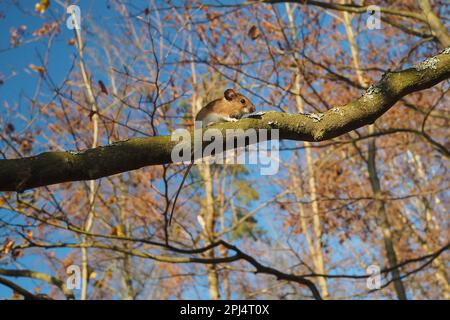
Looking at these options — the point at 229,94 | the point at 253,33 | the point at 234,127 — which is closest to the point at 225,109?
the point at 229,94

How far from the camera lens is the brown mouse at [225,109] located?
307 cm

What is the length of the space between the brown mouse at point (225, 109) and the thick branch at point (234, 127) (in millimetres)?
938

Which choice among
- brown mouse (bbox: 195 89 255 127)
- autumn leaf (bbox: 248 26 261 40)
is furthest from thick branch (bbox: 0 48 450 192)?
autumn leaf (bbox: 248 26 261 40)

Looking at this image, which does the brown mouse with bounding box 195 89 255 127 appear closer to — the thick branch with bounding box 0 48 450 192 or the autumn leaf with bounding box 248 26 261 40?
the thick branch with bounding box 0 48 450 192

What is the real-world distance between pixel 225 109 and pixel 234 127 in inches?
40.9

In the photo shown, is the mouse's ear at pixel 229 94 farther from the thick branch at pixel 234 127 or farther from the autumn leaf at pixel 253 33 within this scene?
the autumn leaf at pixel 253 33

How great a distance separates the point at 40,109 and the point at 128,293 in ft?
26.1

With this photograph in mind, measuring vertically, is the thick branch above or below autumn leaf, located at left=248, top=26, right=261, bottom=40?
below

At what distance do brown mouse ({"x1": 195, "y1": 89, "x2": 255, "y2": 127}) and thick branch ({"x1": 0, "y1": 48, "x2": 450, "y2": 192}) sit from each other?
0.94m

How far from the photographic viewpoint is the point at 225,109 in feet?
10.1

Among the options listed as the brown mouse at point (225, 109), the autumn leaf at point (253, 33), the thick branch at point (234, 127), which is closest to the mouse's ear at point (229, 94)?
the brown mouse at point (225, 109)

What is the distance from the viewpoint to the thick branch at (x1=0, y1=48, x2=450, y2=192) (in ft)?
5.43
